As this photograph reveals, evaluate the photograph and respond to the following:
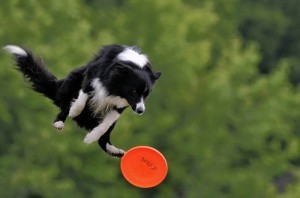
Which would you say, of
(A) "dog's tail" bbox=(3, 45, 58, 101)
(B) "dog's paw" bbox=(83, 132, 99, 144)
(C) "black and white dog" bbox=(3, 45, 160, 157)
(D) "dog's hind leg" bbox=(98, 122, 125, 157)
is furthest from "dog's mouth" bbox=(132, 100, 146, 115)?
(A) "dog's tail" bbox=(3, 45, 58, 101)

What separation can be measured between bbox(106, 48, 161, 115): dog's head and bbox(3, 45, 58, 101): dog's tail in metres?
1.22

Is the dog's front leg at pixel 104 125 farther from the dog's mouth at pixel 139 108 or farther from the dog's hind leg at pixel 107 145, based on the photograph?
the dog's mouth at pixel 139 108

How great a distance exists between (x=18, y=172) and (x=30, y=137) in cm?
113

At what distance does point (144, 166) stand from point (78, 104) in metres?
1.23

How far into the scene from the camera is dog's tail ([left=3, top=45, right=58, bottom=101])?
14.4m

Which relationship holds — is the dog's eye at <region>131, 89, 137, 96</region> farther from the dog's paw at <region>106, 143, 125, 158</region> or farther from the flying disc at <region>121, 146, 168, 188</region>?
the flying disc at <region>121, 146, 168, 188</region>

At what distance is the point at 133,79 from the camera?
13.2 meters

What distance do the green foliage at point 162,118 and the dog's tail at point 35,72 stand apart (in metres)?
20.4

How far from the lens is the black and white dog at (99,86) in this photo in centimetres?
1327

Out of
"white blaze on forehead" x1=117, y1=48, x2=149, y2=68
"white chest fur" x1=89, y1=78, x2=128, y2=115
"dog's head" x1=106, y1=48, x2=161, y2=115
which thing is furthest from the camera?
"white chest fur" x1=89, y1=78, x2=128, y2=115

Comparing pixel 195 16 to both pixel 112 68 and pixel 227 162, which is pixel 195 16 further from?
pixel 112 68

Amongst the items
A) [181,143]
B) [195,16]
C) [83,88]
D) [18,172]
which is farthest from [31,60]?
[195,16]

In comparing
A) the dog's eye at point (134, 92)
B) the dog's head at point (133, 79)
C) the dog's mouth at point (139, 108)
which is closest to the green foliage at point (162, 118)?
the dog's head at point (133, 79)

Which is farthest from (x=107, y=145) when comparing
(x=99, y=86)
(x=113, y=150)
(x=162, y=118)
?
(x=162, y=118)
